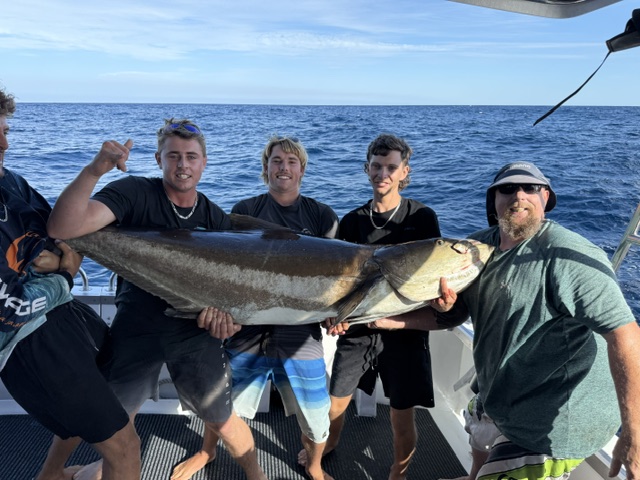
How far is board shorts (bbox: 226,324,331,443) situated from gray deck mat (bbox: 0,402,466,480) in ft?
1.61

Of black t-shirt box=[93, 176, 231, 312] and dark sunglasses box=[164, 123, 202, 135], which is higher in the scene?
dark sunglasses box=[164, 123, 202, 135]

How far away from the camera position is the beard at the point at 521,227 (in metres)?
2.23

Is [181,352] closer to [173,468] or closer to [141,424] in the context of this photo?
[173,468]

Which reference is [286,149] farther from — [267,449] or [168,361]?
[267,449]

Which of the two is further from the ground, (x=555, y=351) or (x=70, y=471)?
(x=555, y=351)

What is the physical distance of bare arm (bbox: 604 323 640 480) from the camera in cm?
181

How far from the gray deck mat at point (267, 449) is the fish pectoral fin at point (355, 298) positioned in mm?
1304

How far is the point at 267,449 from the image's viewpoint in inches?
134

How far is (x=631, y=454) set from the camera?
1.82m

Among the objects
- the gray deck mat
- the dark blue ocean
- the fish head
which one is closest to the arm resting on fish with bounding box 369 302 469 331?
the fish head

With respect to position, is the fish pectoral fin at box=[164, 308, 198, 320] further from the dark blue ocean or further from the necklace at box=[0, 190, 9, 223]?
the dark blue ocean

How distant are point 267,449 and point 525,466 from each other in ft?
6.12

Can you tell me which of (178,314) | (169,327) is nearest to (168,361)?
(169,327)

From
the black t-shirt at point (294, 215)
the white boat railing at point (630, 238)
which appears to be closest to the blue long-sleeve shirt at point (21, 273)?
the black t-shirt at point (294, 215)
